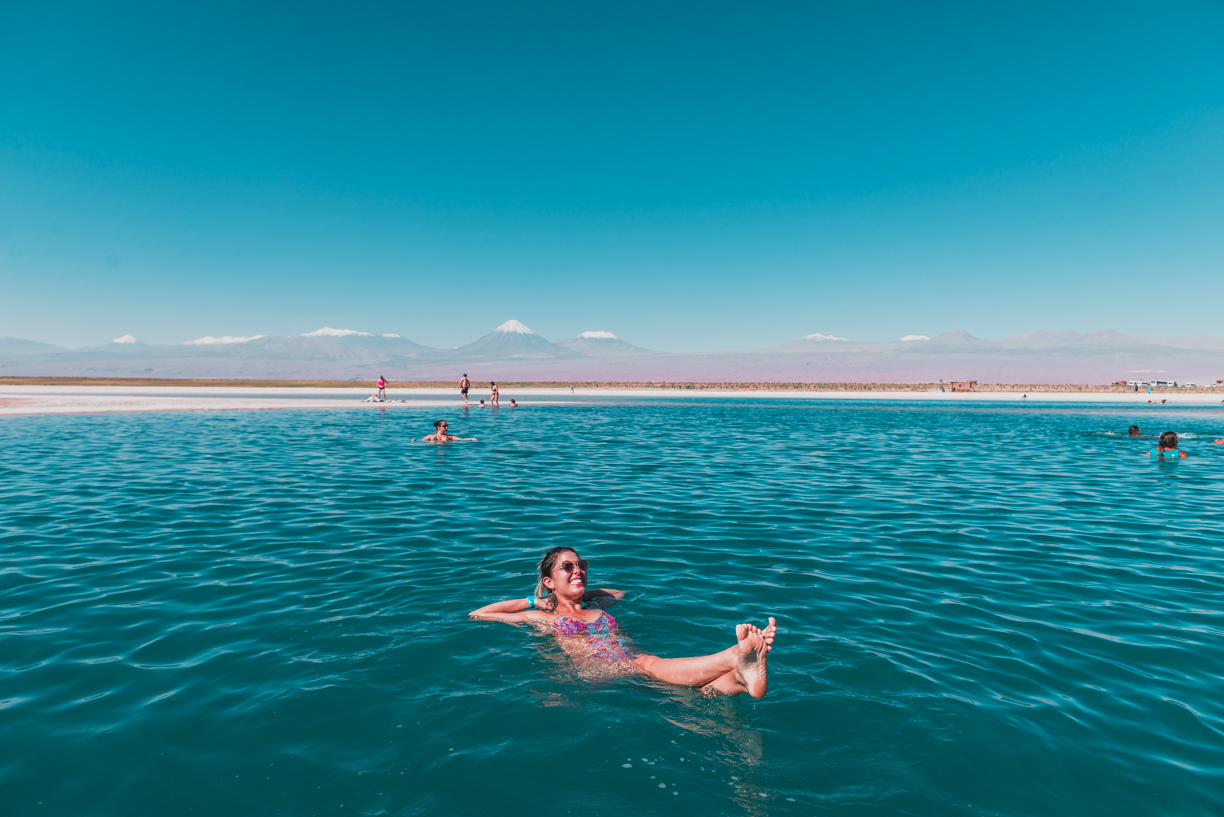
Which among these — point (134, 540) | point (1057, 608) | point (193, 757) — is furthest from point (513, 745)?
point (134, 540)

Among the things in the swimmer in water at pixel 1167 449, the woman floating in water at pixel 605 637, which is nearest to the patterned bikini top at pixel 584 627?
the woman floating in water at pixel 605 637

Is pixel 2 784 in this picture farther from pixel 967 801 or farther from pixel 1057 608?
pixel 1057 608

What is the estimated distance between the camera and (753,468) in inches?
771

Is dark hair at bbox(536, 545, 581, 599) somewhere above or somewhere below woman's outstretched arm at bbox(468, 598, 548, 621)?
above

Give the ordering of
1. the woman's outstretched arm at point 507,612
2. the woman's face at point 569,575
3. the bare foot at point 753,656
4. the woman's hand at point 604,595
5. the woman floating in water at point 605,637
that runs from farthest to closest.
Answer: the woman's hand at point 604,595 < the woman's outstretched arm at point 507,612 < the woman's face at point 569,575 < the woman floating in water at point 605,637 < the bare foot at point 753,656

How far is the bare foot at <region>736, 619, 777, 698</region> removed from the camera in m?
4.47

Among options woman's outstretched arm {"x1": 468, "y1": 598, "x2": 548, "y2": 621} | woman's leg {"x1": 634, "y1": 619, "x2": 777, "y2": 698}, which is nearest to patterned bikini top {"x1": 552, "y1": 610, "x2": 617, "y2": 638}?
woman's outstretched arm {"x1": 468, "y1": 598, "x2": 548, "y2": 621}

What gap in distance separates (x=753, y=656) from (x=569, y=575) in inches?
99.6

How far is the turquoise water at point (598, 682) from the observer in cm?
427

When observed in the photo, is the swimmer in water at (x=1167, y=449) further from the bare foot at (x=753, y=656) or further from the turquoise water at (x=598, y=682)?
the bare foot at (x=753, y=656)

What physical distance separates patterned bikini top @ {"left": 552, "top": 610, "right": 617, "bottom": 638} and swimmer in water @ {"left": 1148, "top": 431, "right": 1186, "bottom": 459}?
24903mm

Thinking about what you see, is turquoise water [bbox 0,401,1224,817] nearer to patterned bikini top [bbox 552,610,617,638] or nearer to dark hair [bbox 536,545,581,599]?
patterned bikini top [bbox 552,610,617,638]

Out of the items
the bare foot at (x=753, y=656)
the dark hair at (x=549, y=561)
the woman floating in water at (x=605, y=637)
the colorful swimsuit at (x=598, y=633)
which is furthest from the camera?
the dark hair at (x=549, y=561)

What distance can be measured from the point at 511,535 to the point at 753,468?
10809mm
